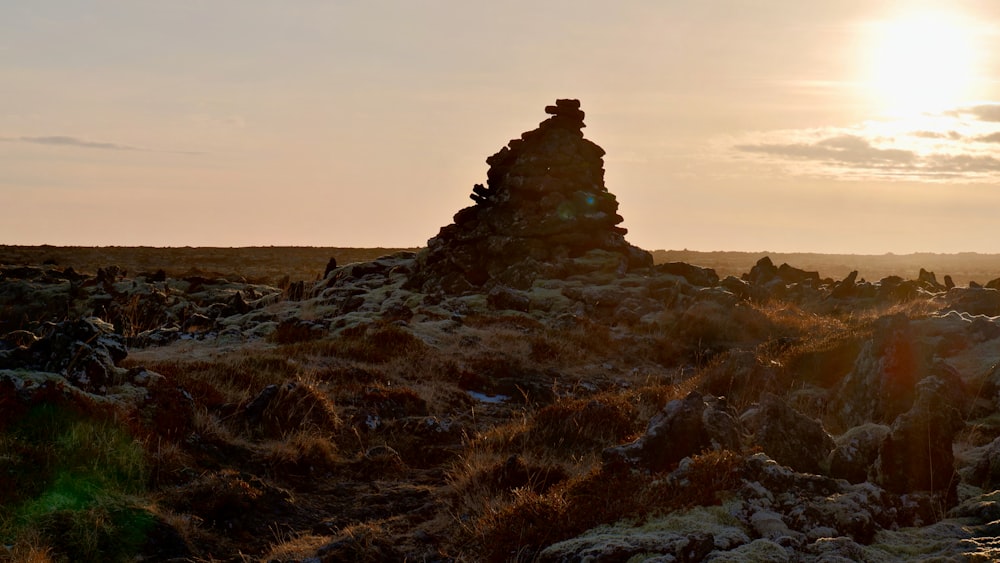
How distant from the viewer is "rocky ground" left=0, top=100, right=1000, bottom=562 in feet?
27.1

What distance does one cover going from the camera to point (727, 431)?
10.4 meters

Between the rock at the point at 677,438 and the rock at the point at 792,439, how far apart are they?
387 mm

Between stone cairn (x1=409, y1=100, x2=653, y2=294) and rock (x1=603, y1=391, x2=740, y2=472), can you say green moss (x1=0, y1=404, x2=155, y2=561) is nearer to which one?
rock (x1=603, y1=391, x2=740, y2=472)

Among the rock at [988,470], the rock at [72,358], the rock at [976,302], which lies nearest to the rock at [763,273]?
the rock at [976,302]

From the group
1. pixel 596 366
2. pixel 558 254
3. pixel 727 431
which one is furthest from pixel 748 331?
pixel 727 431

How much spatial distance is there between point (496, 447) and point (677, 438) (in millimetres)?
4600

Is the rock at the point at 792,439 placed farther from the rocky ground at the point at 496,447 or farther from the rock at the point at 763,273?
the rock at the point at 763,273

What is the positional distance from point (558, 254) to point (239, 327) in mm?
15119

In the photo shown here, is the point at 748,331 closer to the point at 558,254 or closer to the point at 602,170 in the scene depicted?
the point at 558,254

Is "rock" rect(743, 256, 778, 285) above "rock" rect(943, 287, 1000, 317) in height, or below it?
above

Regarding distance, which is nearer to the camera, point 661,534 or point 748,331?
point 661,534

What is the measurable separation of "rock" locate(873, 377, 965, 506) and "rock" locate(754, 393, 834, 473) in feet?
2.49

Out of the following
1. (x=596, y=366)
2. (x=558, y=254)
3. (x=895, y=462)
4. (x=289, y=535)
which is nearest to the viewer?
(x=895, y=462)

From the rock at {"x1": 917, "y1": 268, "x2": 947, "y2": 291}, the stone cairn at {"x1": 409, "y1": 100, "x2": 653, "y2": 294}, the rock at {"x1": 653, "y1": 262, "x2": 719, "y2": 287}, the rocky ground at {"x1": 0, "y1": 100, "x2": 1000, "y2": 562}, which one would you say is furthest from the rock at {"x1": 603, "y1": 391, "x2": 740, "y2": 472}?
the rock at {"x1": 917, "y1": 268, "x2": 947, "y2": 291}
